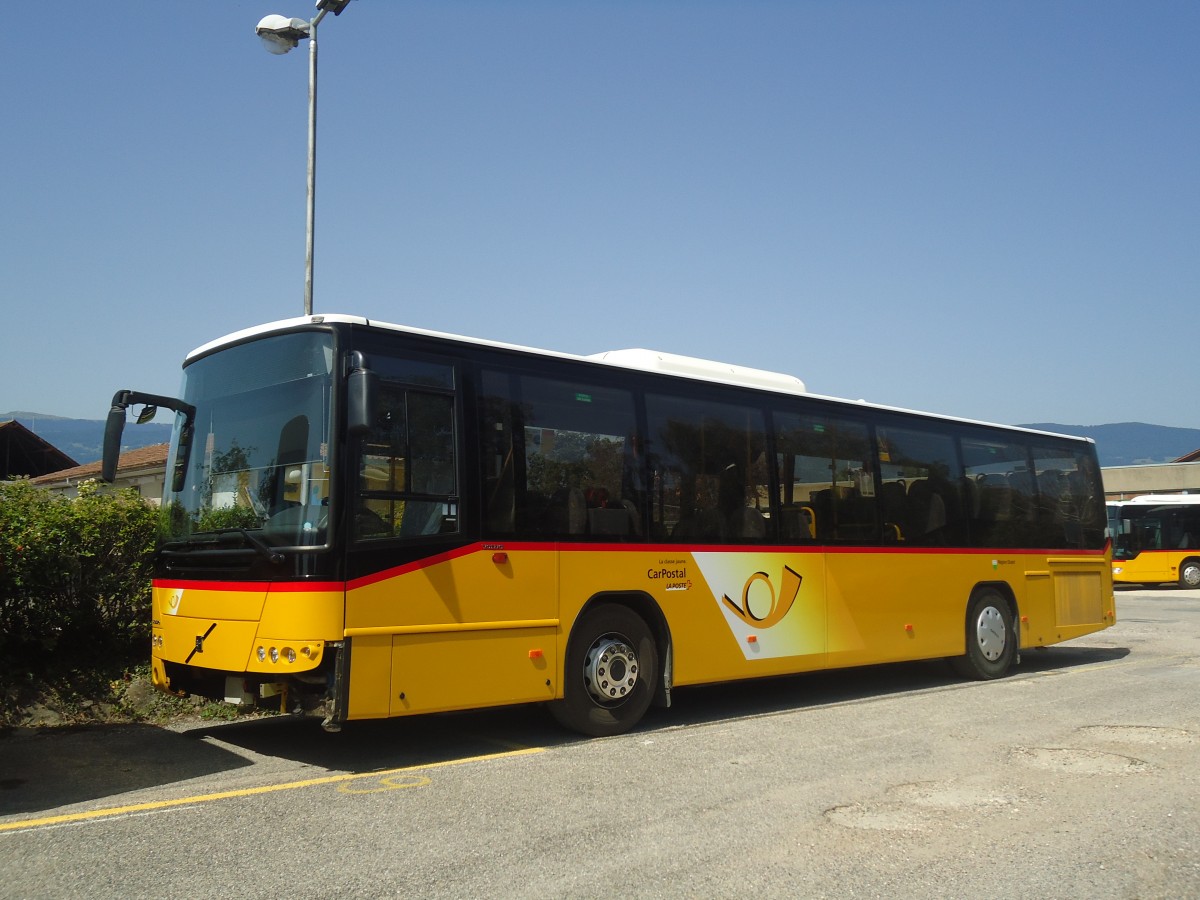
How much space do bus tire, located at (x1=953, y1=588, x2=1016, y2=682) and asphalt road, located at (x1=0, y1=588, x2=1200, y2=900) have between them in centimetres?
239

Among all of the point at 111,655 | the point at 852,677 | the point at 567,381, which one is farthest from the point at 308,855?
the point at 852,677

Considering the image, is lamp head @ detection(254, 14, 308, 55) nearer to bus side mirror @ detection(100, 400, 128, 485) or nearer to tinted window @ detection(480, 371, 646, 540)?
bus side mirror @ detection(100, 400, 128, 485)

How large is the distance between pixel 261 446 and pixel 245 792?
2328mm

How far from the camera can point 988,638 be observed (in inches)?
495

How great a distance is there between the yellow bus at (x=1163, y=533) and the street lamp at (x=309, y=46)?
27.8 metres

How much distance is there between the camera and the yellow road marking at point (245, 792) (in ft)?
18.6

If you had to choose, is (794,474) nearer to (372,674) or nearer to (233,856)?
(372,674)

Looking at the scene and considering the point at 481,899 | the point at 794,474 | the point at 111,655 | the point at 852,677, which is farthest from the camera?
the point at 852,677

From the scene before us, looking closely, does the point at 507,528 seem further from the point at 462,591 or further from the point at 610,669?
the point at 610,669

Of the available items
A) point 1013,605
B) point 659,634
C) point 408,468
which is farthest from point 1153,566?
point 408,468

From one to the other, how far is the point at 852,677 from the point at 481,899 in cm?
921

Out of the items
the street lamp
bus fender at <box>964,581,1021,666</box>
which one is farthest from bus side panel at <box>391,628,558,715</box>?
bus fender at <box>964,581,1021,666</box>

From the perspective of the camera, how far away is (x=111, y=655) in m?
9.42

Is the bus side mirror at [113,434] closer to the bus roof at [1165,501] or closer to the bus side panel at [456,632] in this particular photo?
the bus side panel at [456,632]
